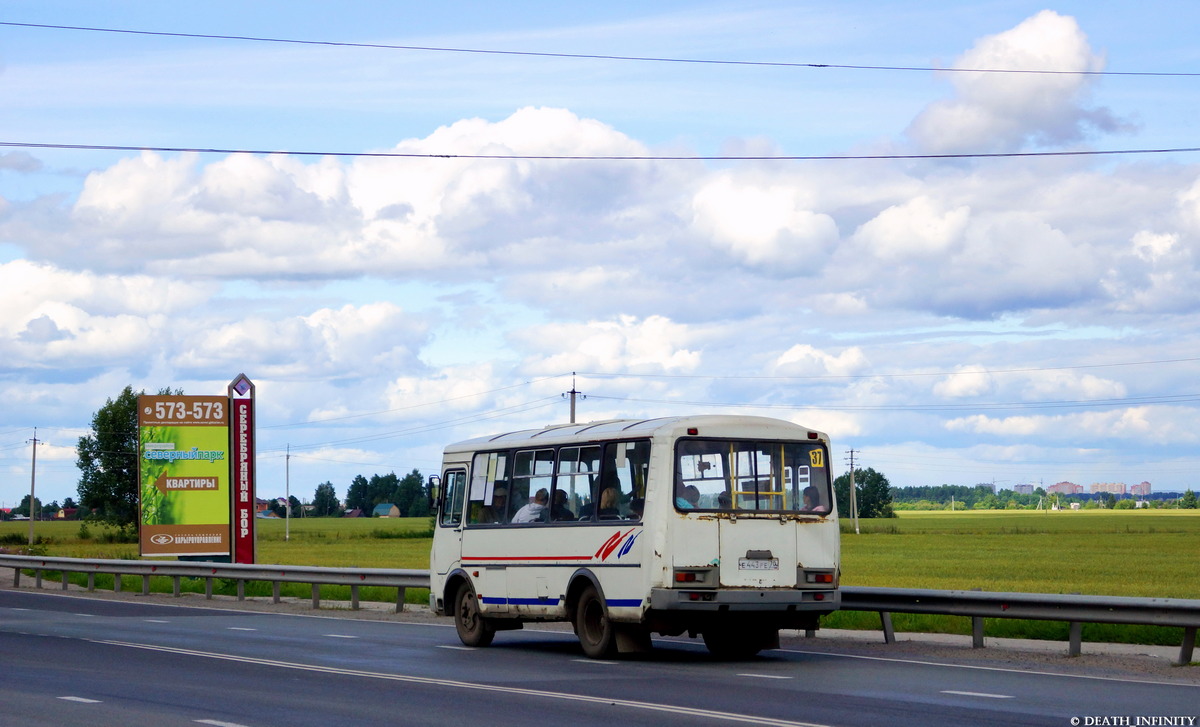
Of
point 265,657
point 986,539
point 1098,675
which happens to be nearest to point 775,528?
point 1098,675

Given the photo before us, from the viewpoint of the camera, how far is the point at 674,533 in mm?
15883

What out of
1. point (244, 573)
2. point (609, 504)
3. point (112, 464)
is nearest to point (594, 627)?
point (609, 504)

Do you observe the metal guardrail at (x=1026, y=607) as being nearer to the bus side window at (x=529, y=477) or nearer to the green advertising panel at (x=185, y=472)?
the bus side window at (x=529, y=477)

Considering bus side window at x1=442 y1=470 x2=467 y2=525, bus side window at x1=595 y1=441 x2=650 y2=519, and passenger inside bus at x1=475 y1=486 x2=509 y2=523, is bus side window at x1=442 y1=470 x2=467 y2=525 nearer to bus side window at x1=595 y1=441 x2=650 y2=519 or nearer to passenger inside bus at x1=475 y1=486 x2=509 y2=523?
passenger inside bus at x1=475 y1=486 x2=509 y2=523

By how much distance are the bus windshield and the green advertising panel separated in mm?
25721

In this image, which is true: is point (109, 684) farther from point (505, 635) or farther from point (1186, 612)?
point (1186, 612)

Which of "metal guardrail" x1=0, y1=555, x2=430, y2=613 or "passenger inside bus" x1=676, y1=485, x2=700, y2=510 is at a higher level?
"passenger inside bus" x1=676, y1=485, x2=700, y2=510

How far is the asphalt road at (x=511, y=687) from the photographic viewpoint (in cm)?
1123

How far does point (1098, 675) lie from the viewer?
14.2 m

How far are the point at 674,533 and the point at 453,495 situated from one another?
16.6 ft

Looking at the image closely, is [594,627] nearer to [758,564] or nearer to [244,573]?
[758,564]

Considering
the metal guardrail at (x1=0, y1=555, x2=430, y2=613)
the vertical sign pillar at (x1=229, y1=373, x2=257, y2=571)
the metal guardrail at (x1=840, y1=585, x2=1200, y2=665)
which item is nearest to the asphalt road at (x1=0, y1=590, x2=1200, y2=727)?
the metal guardrail at (x1=840, y1=585, x2=1200, y2=665)

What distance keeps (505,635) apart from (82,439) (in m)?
102

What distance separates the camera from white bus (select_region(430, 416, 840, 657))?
16.0 meters
